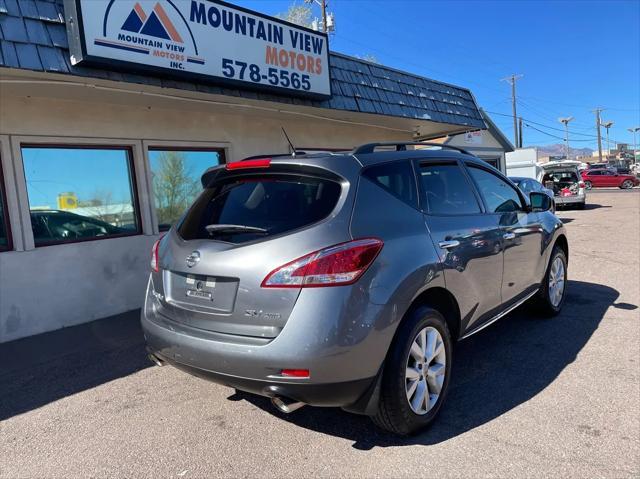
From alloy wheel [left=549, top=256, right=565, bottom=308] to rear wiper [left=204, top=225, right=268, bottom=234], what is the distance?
11.6 feet

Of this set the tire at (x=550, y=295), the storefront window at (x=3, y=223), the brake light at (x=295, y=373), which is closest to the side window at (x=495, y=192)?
the tire at (x=550, y=295)

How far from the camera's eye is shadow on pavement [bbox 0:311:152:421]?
3.75m

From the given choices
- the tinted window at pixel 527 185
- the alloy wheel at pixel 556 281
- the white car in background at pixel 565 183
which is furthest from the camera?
the white car in background at pixel 565 183

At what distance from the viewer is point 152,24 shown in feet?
16.5

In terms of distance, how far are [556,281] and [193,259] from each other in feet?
13.3

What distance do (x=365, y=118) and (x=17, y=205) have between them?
587 centimetres

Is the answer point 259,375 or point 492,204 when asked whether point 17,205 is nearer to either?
point 259,375

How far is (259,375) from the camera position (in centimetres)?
A: 244

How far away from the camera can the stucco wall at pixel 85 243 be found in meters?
5.22

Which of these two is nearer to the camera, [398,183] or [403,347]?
[403,347]

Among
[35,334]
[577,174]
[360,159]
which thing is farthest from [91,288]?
[577,174]

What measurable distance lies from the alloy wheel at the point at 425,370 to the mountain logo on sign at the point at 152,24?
4290 millimetres

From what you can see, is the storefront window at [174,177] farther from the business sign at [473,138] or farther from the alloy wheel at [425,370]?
the business sign at [473,138]

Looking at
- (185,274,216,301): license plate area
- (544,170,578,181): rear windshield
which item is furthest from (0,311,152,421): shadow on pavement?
(544,170,578,181): rear windshield
